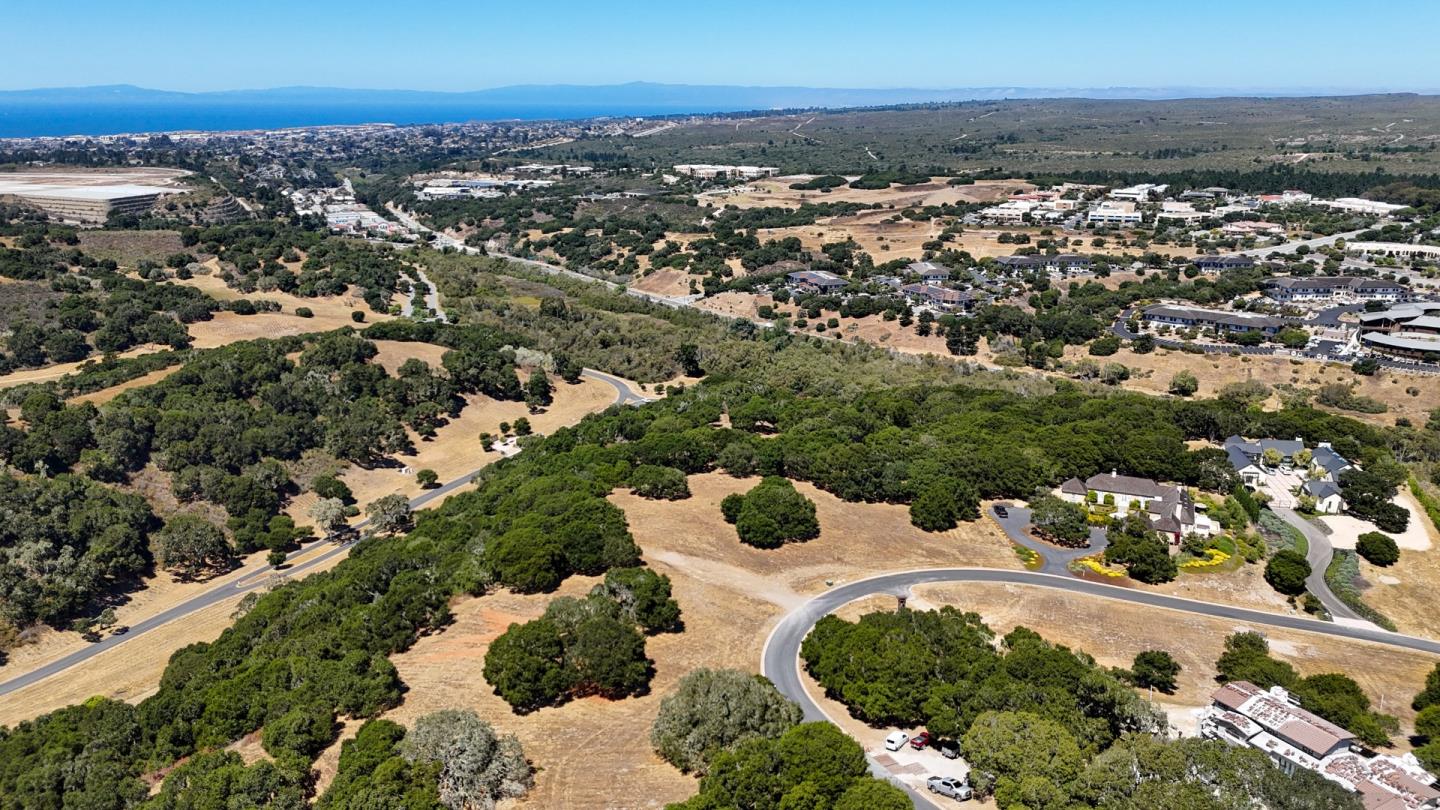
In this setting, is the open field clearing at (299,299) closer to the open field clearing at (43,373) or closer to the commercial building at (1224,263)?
the open field clearing at (43,373)

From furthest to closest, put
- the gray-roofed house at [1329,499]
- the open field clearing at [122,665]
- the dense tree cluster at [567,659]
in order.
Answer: the gray-roofed house at [1329,499] < the open field clearing at [122,665] < the dense tree cluster at [567,659]

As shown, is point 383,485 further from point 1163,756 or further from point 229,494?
point 1163,756

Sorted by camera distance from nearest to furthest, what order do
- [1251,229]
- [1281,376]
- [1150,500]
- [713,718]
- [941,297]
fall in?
[713,718]
[1150,500]
[1281,376]
[941,297]
[1251,229]

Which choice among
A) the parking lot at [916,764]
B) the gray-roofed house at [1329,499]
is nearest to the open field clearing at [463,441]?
the parking lot at [916,764]

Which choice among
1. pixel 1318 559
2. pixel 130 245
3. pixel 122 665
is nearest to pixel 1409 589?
pixel 1318 559

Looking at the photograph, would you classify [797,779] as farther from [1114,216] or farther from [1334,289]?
[1114,216]

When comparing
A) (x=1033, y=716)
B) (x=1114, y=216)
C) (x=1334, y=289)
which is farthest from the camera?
(x=1114, y=216)
